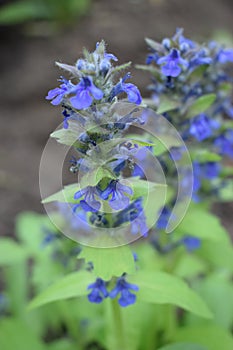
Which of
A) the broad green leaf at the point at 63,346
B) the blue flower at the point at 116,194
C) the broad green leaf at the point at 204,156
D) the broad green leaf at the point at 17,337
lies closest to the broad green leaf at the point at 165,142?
the broad green leaf at the point at 204,156

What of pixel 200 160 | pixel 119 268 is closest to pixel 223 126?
pixel 200 160

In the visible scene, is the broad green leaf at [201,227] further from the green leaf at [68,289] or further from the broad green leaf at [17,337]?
the broad green leaf at [17,337]

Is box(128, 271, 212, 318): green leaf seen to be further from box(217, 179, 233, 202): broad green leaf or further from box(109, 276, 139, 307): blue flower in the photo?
box(217, 179, 233, 202): broad green leaf

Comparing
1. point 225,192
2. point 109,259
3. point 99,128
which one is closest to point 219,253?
point 225,192

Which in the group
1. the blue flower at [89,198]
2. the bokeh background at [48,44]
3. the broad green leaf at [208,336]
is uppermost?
the bokeh background at [48,44]

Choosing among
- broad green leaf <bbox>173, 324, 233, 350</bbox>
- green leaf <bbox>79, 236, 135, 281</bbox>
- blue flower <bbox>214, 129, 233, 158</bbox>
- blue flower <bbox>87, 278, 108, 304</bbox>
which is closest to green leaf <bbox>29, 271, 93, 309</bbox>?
blue flower <bbox>87, 278, 108, 304</bbox>

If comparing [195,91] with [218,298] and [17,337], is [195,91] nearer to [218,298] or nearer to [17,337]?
[218,298]

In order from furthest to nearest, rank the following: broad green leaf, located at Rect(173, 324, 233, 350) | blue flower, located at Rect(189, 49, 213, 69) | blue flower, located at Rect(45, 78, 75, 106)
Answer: broad green leaf, located at Rect(173, 324, 233, 350), blue flower, located at Rect(189, 49, 213, 69), blue flower, located at Rect(45, 78, 75, 106)
